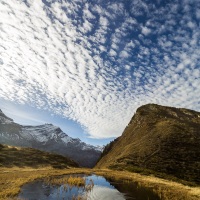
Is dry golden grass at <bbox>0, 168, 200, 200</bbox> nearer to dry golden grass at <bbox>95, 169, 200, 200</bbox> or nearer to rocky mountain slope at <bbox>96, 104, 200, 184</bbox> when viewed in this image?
dry golden grass at <bbox>95, 169, 200, 200</bbox>

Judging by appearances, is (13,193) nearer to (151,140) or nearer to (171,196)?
(171,196)

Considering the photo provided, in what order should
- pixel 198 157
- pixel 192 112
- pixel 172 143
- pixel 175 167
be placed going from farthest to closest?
pixel 192 112 → pixel 172 143 → pixel 198 157 → pixel 175 167

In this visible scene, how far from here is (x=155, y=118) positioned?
390ft

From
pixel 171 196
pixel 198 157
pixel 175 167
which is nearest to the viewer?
pixel 171 196

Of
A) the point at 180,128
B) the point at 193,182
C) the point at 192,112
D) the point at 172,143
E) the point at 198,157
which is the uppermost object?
the point at 192,112

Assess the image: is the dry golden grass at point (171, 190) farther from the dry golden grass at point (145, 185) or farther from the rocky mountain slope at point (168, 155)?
the rocky mountain slope at point (168, 155)

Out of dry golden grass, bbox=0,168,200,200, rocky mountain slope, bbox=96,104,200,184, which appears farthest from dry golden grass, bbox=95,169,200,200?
rocky mountain slope, bbox=96,104,200,184

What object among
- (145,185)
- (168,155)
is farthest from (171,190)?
(168,155)

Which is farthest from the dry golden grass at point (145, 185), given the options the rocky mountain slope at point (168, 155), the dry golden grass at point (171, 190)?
the rocky mountain slope at point (168, 155)

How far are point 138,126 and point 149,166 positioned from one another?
181ft

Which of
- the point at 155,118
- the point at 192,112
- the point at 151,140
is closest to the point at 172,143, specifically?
the point at 151,140

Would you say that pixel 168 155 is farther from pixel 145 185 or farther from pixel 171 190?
pixel 171 190

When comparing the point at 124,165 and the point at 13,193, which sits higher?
the point at 124,165

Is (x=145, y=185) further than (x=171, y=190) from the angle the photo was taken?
Yes
